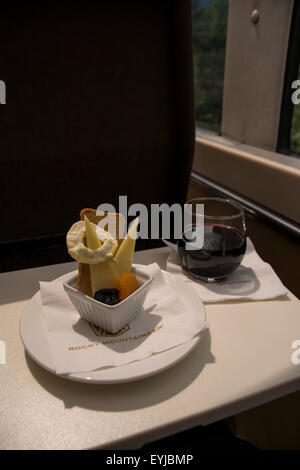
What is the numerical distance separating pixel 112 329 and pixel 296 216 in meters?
0.69

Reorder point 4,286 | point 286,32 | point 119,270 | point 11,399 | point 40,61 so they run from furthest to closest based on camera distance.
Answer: point 286,32, point 40,61, point 4,286, point 119,270, point 11,399

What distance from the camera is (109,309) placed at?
52 cm

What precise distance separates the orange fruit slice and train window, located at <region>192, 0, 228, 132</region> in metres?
1.13

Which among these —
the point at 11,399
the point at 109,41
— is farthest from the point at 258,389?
the point at 109,41

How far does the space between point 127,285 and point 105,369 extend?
0.13 metres

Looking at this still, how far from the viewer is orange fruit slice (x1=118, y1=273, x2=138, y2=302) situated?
22.2 inches

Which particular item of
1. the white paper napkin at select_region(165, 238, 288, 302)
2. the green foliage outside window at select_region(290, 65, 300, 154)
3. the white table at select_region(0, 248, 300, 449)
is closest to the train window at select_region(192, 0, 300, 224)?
the green foliage outside window at select_region(290, 65, 300, 154)

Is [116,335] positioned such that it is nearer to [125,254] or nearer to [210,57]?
[125,254]

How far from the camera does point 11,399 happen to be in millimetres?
467

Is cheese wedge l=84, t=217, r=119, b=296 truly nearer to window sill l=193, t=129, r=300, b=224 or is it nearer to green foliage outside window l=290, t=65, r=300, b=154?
window sill l=193, t=129, r=300, b=224

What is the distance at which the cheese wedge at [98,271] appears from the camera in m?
0.57

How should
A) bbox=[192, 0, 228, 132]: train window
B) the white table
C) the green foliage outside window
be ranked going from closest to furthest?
the white table → the green foliage outside window → bbox=[192, 0, 228, 132]: train window
